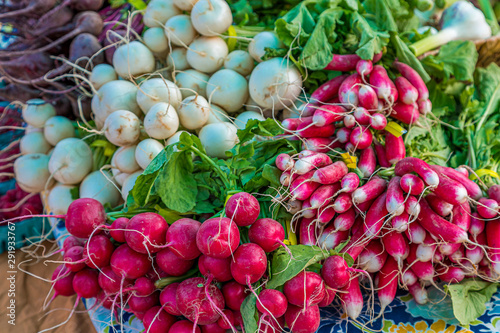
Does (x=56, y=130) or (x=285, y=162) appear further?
(x=56, y=130)

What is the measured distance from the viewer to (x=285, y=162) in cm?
132

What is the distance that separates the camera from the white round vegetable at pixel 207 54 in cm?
187

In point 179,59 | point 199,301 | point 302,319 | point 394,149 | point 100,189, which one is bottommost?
point 100,189

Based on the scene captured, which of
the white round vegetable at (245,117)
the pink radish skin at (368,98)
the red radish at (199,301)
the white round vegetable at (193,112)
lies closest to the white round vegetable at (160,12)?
the white round vegetable at (193,112)

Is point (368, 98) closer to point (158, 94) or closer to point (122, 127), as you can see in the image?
point (158, 94)

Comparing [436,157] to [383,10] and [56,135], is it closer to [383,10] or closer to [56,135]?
[383,10]

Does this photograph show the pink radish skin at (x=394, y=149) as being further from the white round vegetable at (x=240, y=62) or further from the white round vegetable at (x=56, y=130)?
the white round vegetable at (x=56, y=130)

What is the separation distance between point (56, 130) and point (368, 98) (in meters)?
1.88

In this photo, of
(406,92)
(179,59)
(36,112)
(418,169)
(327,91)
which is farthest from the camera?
(36,112)

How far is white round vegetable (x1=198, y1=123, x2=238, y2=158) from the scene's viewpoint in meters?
1.61

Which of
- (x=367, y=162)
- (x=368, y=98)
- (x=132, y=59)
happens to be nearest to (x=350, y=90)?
(x=368, y=98)

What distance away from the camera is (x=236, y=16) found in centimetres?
217

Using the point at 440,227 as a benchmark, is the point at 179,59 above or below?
above

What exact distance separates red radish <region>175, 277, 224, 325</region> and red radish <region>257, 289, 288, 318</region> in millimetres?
142
